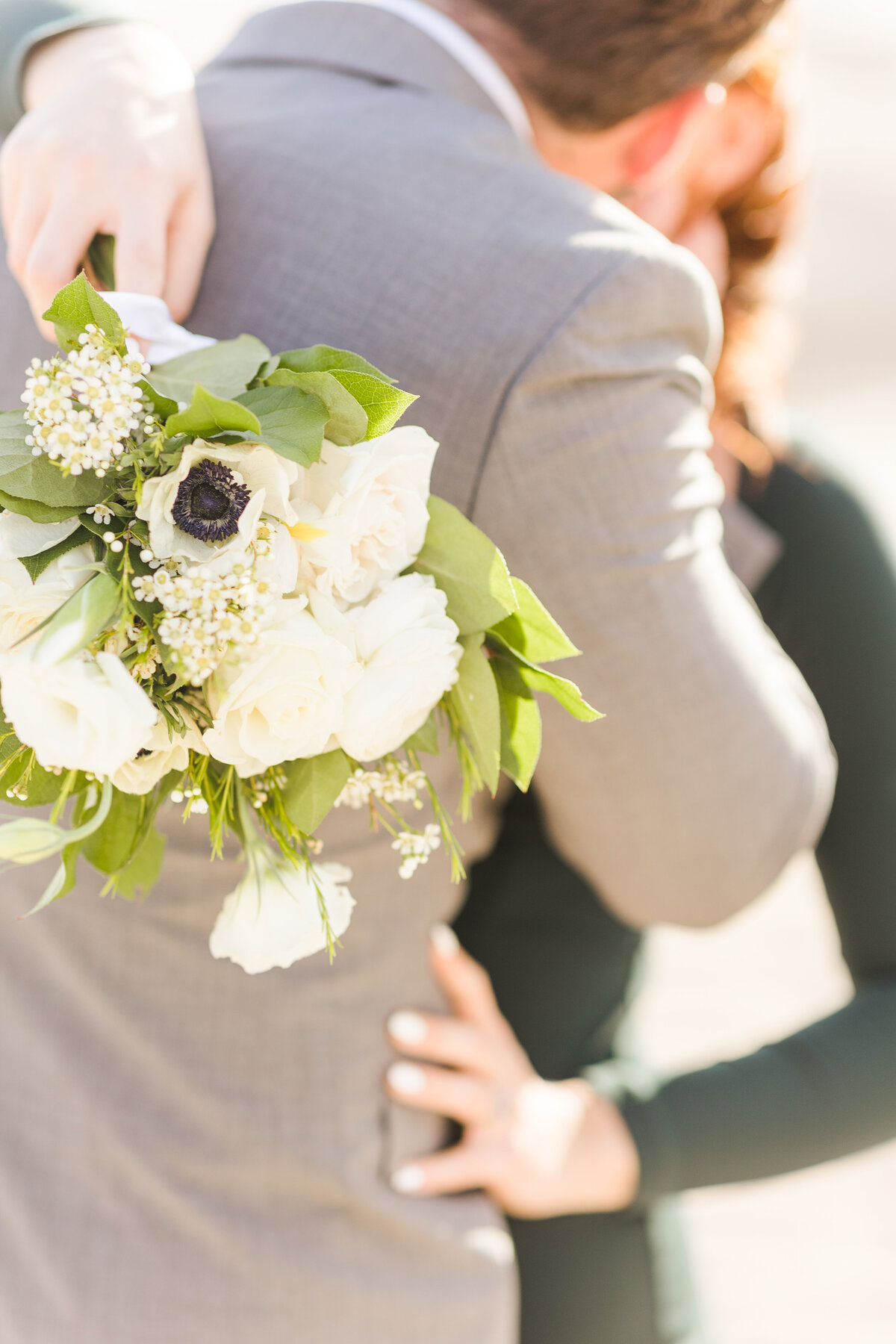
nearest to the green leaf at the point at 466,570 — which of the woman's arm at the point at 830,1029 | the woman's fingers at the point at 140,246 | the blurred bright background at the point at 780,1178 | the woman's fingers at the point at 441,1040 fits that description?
the woman's fingers at the point at 140,246

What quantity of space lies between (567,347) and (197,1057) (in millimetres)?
751

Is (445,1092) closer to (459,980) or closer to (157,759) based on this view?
(459,980)

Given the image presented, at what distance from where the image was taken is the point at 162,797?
0.75m

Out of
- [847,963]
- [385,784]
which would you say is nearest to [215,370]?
[385,784]

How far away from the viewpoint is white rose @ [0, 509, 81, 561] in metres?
0.59

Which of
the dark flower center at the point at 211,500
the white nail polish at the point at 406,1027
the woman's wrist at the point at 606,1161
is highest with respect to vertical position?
the dark flower center at the point at 211,500

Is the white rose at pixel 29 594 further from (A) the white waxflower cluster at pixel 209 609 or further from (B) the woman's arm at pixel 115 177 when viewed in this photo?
(B) the woman's arm at pixel 115 177

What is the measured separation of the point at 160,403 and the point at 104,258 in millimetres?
293

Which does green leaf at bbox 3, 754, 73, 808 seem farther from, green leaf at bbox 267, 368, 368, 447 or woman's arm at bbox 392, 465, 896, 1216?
woman's arm at bbox 392, 465, 896, 1216

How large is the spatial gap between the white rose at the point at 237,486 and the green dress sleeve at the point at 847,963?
1.04m

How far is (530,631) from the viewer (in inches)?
27.5

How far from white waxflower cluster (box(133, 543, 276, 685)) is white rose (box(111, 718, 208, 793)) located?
6 centimetres

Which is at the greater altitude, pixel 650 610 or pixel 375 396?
pixel 375 396

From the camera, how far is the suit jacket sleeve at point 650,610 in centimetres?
81
